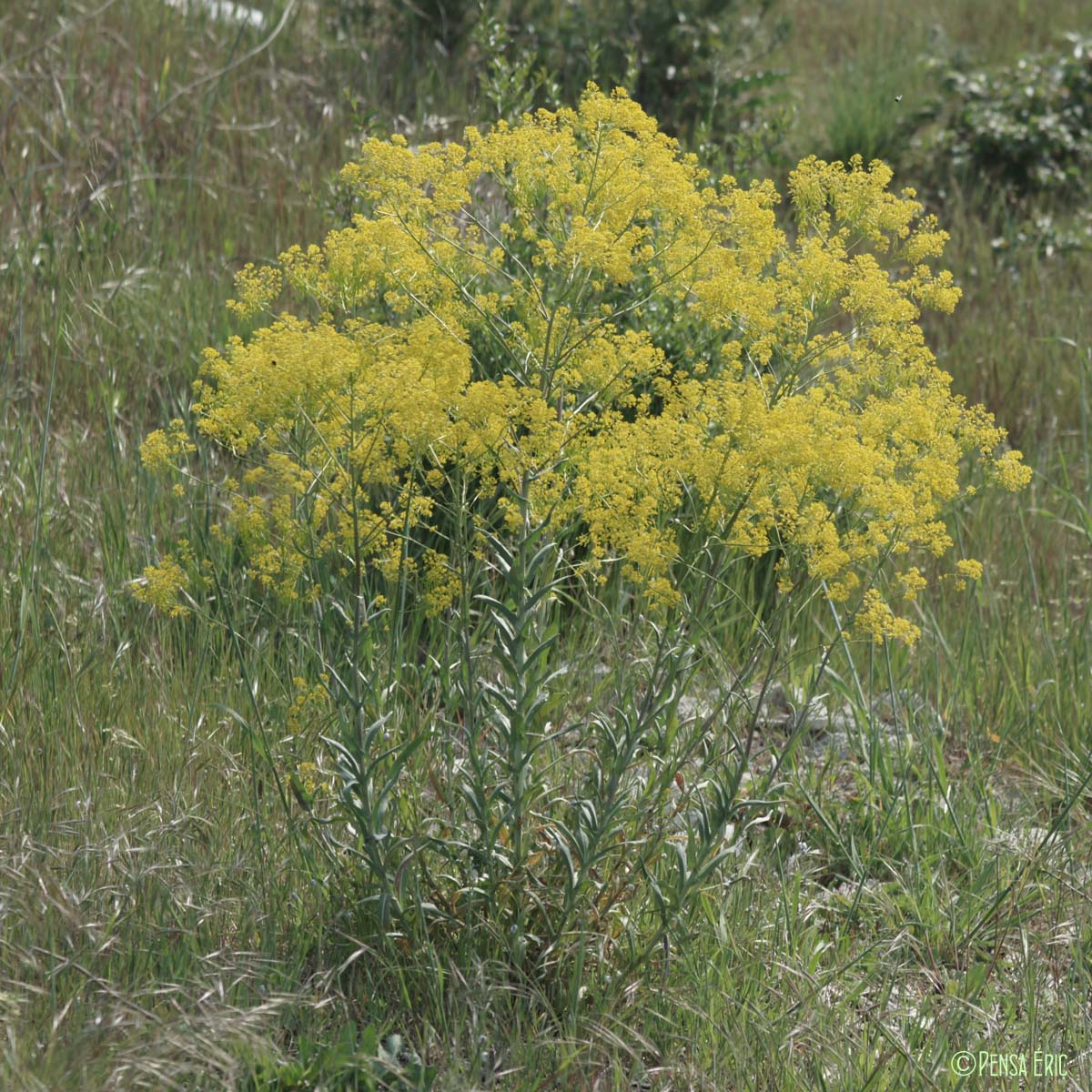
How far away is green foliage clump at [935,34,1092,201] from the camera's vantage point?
731 centimetres

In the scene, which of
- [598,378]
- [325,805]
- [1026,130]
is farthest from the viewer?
[1026,130]

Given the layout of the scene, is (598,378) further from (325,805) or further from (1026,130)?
(1026,130)

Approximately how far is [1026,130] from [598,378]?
19.8 feet

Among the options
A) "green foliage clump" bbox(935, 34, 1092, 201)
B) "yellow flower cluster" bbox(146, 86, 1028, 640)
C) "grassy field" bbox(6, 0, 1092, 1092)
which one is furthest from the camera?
"green foliage clump" bbox(935, 34, 1092, 201)

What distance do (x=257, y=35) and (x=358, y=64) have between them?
0.52m

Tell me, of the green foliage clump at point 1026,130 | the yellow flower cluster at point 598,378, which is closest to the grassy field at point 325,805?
the yellow flower cluster at point 598,378

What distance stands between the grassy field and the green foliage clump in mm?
2316

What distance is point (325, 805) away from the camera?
9.10 ft

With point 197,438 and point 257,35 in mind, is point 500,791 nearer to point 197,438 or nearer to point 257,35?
point 197,438

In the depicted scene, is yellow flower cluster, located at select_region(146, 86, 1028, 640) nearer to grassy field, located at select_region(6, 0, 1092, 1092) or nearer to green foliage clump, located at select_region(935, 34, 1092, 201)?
grassy field, located at select_region(6, 0, 1092, 1092)

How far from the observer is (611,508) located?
2.16 metres

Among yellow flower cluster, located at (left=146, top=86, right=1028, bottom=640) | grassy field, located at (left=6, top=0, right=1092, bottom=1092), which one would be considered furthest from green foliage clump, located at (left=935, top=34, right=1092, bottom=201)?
yellow flower cluster, located at (left=146, top=86, right=1028, bottom=640)

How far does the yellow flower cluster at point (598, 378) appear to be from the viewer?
2.07 meters

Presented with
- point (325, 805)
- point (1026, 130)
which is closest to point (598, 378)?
point (325, 805)
